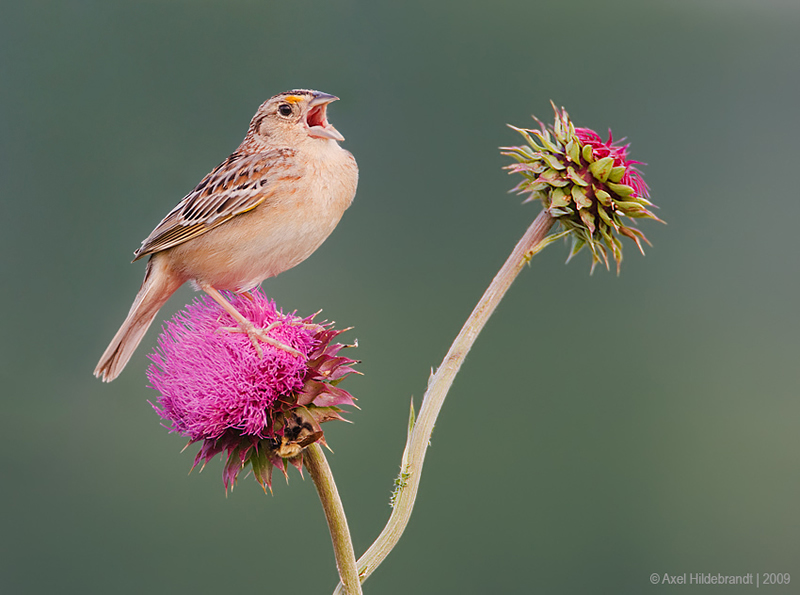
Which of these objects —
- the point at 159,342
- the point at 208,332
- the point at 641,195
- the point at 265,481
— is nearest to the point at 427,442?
the point at 265,481

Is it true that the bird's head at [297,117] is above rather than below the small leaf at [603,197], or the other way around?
above

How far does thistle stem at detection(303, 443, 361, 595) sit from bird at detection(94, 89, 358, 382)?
41 cm

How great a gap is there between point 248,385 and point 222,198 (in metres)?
0.78

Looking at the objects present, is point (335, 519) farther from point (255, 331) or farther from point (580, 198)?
point (580, 198)

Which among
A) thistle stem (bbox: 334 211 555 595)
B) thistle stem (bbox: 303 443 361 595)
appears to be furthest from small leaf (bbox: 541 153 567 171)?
thistle stem (bbox: 303 443 361 595)

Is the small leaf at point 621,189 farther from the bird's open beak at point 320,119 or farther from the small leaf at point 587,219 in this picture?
the bird's open beak at point 320,119

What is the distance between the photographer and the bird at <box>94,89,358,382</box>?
3043mm

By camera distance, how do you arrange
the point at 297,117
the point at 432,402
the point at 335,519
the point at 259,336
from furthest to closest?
the point at 297,117 < the point at 259,336 < the point at 432,402 < the point at 335,519

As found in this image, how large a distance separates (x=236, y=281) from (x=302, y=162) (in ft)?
1.72

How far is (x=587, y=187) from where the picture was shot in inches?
128

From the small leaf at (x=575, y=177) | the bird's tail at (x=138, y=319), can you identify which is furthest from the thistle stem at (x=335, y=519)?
the small leaf at (x=575, y=177)

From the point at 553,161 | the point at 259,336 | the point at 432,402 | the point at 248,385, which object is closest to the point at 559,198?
the point at 553,161

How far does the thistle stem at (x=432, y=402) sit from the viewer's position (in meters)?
2.74

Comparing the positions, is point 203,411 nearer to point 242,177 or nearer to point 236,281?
point 236,281
